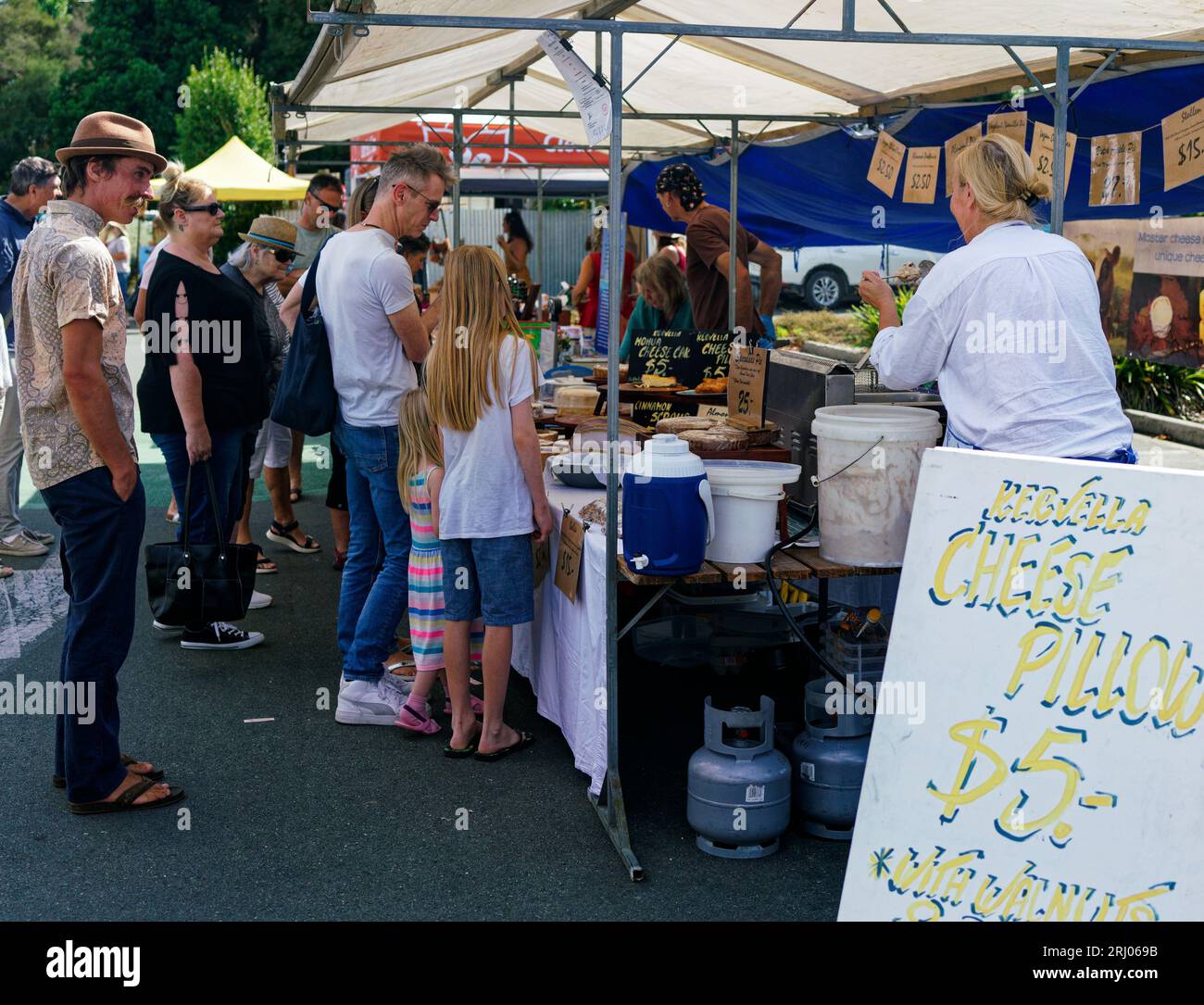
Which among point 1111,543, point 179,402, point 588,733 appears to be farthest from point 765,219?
point 1111,543

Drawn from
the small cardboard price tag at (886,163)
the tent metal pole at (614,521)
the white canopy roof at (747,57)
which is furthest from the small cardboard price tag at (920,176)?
the tent metal pole at (614,521)

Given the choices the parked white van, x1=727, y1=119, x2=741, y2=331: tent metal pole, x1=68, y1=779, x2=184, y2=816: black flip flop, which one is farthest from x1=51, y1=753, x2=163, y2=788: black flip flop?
the parked white van

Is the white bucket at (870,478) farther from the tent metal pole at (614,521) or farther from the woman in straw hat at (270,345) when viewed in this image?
the woman in straw hat at (270,345)

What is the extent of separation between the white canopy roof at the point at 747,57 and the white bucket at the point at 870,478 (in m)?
1.53

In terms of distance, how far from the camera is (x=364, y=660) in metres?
4.97

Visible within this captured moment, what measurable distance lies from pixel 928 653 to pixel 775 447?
5.71 ft

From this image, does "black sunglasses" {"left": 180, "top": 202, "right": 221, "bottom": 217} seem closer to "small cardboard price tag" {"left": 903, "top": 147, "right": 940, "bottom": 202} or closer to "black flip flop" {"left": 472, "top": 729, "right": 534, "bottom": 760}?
"black flip flop" {"left": 472, "top": 729, "right": 534, "bottom": 760}

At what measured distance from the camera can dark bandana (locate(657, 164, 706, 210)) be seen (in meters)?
6.82

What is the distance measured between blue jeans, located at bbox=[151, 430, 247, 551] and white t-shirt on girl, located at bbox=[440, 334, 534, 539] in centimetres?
158

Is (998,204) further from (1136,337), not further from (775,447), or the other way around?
(1136,337)

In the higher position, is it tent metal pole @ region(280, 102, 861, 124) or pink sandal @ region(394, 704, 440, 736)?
tent metal pole @ region(280, 102, 861, 124)

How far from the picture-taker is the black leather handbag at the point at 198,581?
4.90 meters

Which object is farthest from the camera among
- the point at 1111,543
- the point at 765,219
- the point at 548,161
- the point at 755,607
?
the point at 548,161

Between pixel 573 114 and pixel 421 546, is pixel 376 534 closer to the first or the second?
pixel 421 546
